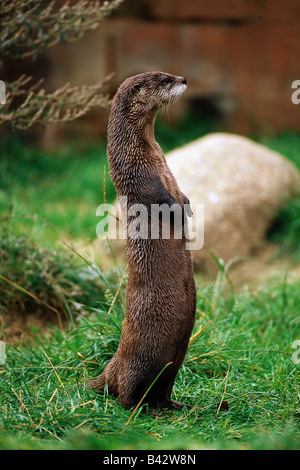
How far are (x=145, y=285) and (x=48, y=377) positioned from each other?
822 mm

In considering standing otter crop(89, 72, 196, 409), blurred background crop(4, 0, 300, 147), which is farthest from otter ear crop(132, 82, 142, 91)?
blurred background crop(4, 0, 300, 147)

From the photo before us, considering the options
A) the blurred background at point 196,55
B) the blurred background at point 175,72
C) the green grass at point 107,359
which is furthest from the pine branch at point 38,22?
the blurred background at point 196,55

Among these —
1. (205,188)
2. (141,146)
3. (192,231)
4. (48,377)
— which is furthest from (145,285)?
(205,188)

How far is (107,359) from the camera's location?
3.40 m

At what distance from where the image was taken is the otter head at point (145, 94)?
9.02ft

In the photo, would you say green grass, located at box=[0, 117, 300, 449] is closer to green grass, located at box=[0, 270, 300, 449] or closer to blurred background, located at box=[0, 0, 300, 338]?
green grass, located at box=[0, 270, 300, 449]

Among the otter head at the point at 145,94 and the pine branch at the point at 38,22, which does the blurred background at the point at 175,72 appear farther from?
the otter head at the point at 145,94

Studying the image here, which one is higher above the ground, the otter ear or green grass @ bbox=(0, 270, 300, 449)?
the otter ear

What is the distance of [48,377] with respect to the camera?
3.17 meters

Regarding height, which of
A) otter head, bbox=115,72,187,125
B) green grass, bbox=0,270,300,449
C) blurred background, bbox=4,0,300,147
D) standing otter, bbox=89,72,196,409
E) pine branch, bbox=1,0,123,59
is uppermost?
blurred background, bbox=4,0,300,147

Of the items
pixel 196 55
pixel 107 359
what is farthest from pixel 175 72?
pixel 107 359

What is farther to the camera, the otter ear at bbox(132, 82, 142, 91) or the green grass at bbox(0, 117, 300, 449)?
the otter ear at bbox(132, 82, 142, 91)

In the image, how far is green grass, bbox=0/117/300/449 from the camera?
2.60 meters

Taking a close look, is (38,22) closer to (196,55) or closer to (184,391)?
(184,391)
